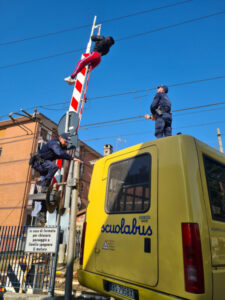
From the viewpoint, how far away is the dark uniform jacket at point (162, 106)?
5663 millimetres

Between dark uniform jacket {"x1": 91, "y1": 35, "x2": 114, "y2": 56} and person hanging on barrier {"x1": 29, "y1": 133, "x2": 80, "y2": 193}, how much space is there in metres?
4.02

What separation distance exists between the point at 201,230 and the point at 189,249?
264 mm

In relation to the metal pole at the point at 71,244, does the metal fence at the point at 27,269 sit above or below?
below

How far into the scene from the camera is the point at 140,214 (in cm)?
315

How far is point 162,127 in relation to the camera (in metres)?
5.52

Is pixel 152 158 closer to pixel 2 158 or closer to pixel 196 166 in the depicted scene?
pixel 196 166

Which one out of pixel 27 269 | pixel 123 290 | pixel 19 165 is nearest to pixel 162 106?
pixel 123 290

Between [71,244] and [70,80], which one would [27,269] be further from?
[70,80]

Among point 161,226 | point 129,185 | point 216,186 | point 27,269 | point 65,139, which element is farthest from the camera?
point 27,269

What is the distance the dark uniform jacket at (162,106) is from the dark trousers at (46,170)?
299 cm

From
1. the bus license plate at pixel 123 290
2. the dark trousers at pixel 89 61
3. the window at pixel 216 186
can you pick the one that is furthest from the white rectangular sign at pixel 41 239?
the dark trousers at pixel 89 61

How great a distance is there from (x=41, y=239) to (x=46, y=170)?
4.71 ft

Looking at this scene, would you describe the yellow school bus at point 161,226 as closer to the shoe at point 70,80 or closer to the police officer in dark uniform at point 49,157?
the police officer in dark uniform at point 49,157

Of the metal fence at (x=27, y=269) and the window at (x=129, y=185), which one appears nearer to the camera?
the window at (x=129, y=185)
